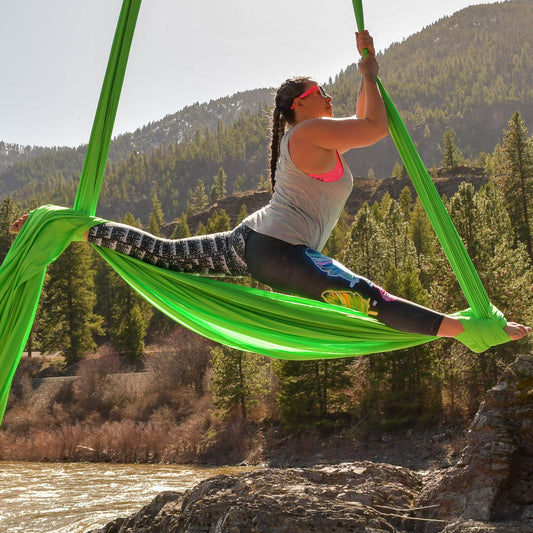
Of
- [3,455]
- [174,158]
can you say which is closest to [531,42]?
[174,158]

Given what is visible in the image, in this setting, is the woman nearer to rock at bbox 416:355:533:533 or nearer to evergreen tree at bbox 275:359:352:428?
rock at bbox 416:355:533:533

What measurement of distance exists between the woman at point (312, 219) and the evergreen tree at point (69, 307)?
33.5m

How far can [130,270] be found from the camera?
11.3 feet

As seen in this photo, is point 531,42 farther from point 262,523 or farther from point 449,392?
point 262,523

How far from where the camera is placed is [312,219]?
303 cm

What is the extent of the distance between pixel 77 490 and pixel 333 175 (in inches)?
636

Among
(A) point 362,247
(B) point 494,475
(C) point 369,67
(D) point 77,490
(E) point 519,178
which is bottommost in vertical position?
(D) point 77,490

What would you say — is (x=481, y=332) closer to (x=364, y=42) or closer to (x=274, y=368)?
(x=364, y=42)

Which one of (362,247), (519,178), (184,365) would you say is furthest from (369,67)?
(519,178)

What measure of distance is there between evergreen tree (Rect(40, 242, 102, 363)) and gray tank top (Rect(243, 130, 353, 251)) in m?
33.6

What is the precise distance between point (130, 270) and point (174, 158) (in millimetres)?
135085

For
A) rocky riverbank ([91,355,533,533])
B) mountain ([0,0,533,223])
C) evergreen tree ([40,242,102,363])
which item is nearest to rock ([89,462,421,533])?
rocky riverbank ([91,355,533,533])

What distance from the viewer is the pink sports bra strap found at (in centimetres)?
296

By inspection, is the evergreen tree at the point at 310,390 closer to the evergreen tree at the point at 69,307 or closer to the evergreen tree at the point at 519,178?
the evergreen tree at the point at 519,178
